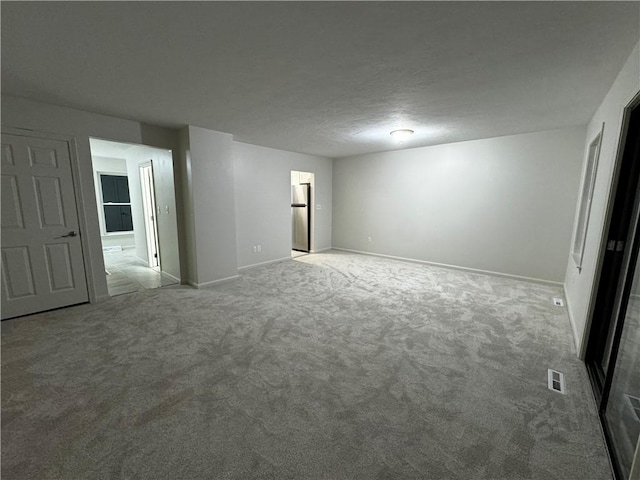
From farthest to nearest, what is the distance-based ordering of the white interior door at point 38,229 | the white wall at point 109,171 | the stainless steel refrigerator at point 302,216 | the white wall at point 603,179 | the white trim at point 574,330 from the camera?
1. the stainless steel refrigerator at point 302,216
2. the white wall at point 109,171
3. the white interior door at point 38,229
4. the white trim at point 574,330
5. the white wall at point 603,179

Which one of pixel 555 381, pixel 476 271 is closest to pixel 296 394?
pixel 555 381

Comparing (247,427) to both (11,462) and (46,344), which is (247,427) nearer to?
(11,462)

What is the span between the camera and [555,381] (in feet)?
6.63

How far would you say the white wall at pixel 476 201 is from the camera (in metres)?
4.09

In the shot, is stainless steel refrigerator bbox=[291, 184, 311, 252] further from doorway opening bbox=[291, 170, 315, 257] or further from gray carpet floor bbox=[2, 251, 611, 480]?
gray carpet floor bbox=[2, 251, 611, 480]

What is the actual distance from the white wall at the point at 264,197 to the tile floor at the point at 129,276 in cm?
150

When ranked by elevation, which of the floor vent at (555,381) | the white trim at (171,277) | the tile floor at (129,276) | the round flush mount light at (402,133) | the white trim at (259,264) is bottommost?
the tile floor at (129,276)

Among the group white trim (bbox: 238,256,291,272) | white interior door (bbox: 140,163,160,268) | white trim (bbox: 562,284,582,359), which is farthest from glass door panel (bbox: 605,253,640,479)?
white interior door (bbox: 140,163,160,268)

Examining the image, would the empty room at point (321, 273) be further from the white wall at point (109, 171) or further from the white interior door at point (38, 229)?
the white wall at point (109, 171)

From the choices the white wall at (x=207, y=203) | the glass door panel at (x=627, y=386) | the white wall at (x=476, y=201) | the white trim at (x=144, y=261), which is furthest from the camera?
the white trim at (x=144, y=261)

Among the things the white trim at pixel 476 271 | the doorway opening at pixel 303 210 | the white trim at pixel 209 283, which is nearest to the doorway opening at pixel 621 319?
the white trim at pixel 476 271

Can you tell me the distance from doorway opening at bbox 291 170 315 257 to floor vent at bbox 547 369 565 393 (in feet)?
16.9

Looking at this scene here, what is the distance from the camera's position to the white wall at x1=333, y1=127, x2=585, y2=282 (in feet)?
13.4

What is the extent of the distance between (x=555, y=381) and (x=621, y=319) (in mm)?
676
